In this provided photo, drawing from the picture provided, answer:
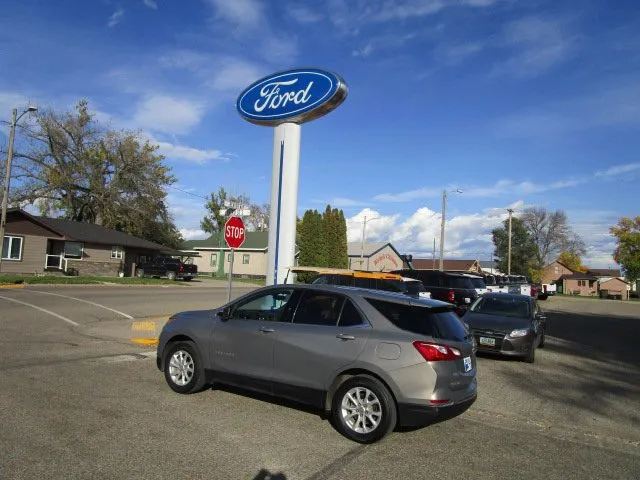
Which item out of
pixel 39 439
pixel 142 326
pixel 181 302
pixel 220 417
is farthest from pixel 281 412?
pixel 181 302

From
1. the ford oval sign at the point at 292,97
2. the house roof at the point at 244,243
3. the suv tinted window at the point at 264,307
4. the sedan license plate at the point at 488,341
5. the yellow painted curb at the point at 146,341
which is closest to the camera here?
the suv tinted window at the point at 264,307

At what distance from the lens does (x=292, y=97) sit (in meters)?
13.3

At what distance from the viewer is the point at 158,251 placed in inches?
1785

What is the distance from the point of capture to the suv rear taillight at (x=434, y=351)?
5301 mm

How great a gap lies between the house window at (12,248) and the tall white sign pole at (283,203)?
26993 mm

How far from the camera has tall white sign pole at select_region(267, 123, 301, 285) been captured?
513 inches

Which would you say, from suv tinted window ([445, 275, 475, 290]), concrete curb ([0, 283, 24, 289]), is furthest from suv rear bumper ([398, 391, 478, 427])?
concrete curb ([0, 283, 24, 289])

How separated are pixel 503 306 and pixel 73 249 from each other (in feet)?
112

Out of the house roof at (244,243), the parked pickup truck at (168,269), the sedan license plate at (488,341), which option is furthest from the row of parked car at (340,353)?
the house roof at (244,243)

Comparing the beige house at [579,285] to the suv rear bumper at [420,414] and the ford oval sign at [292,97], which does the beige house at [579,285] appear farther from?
the suv rear bumper at [420,414]

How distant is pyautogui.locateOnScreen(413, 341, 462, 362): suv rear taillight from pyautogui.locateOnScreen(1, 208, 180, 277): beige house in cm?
3306

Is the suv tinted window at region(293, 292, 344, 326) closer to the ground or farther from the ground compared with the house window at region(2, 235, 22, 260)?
closer to the ground

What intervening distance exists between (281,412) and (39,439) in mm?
2604

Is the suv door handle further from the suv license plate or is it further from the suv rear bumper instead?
the suv license plate
